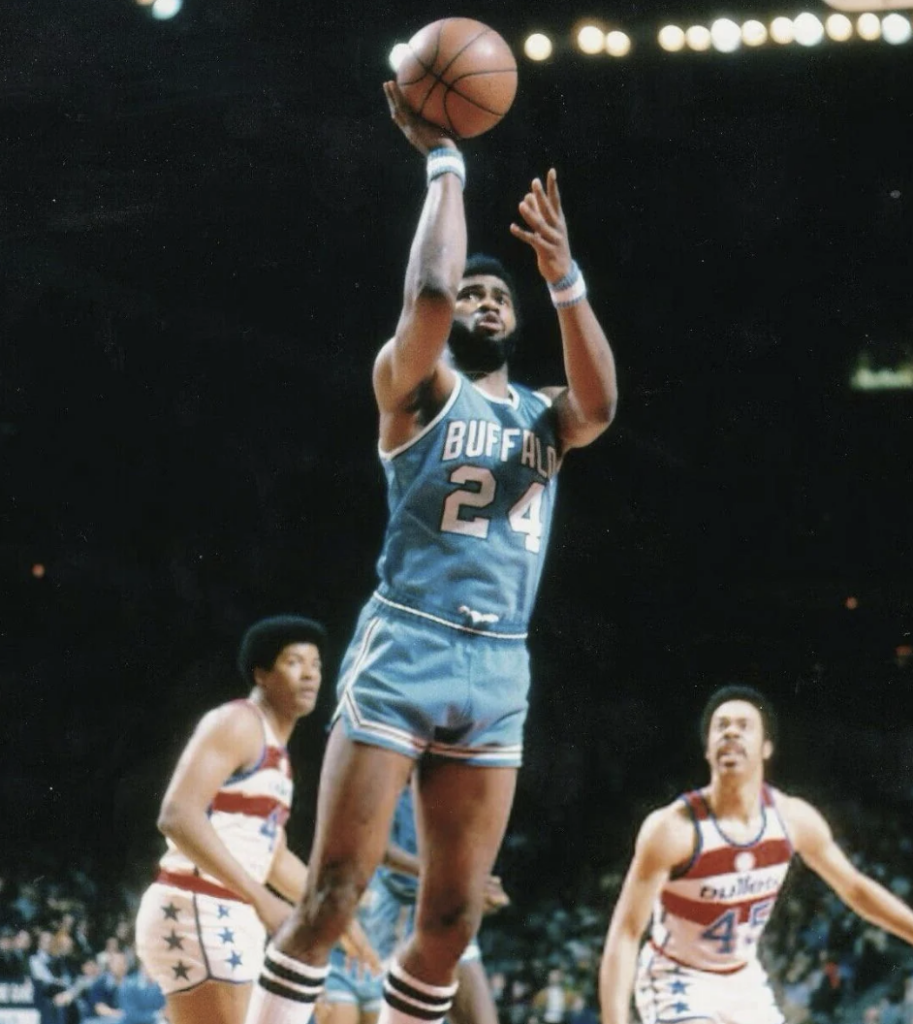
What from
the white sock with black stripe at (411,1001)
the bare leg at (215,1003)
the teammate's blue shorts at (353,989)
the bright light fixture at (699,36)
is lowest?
the teammate's blue shorts at (353,989)

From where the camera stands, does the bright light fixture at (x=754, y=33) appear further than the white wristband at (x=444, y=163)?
Yes

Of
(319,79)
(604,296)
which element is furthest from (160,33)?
(604,296)

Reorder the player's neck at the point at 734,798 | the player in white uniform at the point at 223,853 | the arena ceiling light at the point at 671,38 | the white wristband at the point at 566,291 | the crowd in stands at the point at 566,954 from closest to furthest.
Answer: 1. the white wristband at the point at 566,291
2. the player in white uniform at the point at 223,853
3. the player's neck at the point at 734,798
4. the arena ceiling light at the point at 671,38
5. the crowd in stands at the point at 566,954

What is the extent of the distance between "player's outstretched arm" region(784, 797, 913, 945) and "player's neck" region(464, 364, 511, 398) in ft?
8.00

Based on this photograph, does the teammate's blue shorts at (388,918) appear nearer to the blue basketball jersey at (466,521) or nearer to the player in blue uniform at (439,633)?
the player in blue uniform at (439,633)

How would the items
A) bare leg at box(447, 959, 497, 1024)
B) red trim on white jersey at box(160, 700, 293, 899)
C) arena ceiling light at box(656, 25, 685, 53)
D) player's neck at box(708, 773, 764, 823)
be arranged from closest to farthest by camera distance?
red trim on white jersey at box(160, 700, 293, 899) → bare leg at box(447, 959, 497, 1024) → player's neck at box(708, 773, 764, 823) → arena ceiling light at box(656, 25, 685, 53)

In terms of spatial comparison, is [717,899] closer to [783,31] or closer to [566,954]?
Result: [783,31]

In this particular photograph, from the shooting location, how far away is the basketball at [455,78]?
376 centimetres

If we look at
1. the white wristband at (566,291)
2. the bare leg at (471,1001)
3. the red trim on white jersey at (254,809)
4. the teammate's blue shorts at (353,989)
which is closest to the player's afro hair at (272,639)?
the red trim on white jersey at (254,809)

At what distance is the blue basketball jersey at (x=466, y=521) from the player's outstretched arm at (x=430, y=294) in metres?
0.12

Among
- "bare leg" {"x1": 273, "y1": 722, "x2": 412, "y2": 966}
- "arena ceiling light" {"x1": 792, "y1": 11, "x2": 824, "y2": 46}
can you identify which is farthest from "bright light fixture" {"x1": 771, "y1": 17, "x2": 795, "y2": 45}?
"bare leg" {"x1": 273, "y1": 722, "x2": 412, "y2": 966}

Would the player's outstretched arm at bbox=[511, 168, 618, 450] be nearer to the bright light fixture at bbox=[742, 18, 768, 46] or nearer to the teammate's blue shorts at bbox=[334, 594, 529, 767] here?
the teammate's blue shorts at bbox=[334, 594, 529, 767]

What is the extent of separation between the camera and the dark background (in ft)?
41.3

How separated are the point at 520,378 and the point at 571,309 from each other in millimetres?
11251
